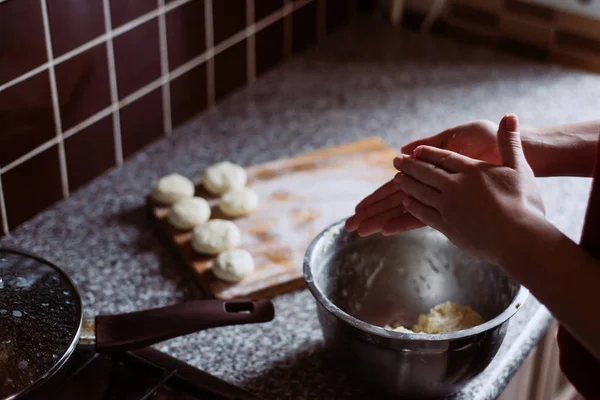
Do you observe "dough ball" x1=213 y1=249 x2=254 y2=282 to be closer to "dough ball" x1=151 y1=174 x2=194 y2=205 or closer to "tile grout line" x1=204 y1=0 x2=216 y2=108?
"dough ball" x1=151 y1=174 x2=194 y2=205

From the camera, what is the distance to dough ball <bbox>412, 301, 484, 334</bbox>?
0.96 metres

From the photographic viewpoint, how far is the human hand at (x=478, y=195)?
2.34 ft

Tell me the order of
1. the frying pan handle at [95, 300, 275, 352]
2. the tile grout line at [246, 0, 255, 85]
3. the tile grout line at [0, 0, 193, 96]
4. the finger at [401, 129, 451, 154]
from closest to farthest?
the frying pan handle at [95, 300, 275, 352], the finger at [401, 129, 451, 154], the tile grout line at [0, 0, 193, 96], the tile grout line at [246, 0, 255, 85]

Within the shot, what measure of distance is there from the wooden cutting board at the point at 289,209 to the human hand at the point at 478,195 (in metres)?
0.33

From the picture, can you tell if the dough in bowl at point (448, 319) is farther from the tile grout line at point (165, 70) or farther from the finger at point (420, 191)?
the tile grout line at point (165, 70)

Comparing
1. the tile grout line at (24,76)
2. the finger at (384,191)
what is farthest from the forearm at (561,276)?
the tile grout line at (24,76)

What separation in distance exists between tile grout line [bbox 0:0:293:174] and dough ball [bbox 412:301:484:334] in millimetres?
595

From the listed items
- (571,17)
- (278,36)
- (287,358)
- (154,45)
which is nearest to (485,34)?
(571,17)

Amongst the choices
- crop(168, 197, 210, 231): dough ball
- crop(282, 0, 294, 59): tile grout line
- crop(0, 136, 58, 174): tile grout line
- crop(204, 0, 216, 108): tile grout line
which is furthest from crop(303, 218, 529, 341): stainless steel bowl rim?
crop(282, 0, 294, 59): tile grout line

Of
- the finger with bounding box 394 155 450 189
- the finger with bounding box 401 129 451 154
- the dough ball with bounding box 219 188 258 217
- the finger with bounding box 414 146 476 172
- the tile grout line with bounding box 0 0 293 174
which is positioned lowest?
the dough ball with bounding box 219 188 258 217

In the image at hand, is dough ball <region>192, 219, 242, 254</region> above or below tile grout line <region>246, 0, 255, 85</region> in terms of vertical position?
below

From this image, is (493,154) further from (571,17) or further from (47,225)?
(571,17)

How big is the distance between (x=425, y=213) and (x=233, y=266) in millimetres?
352

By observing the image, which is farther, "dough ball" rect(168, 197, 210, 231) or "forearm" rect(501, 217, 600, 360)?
"dough ball" rect(168, 197, 210, 231)
